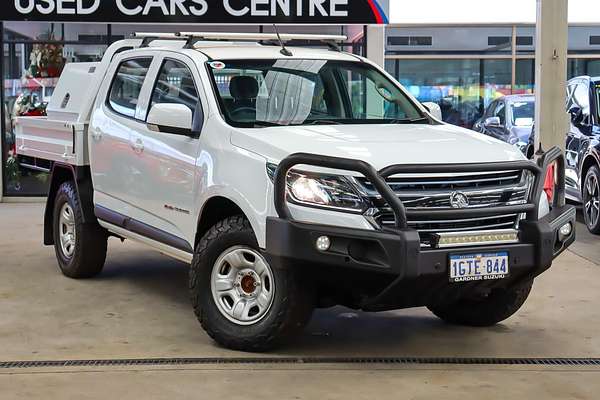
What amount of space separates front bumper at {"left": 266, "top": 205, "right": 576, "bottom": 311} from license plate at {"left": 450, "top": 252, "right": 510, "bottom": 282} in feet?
0.10

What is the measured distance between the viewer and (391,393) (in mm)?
5160

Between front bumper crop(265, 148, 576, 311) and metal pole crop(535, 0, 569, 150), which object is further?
metal pole crop(535, 0, 569, 150)

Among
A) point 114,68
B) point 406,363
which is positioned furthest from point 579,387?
point 114,68

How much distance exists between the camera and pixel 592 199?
11.0 m

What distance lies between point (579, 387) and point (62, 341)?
307 centimetres

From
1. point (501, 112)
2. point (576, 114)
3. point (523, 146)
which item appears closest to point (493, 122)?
point (523, 146)

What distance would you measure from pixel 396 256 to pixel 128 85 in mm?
3274

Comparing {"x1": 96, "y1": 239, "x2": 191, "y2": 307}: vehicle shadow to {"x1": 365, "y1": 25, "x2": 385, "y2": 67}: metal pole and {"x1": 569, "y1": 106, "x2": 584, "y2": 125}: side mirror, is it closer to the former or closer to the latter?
{"x1": 569, "y1": 106, "x2": 584, "y2": 125}: side mirror

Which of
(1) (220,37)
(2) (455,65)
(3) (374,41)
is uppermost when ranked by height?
(2) (455,65)

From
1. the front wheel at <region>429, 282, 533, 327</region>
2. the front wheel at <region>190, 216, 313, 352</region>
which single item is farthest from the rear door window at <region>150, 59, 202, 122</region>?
the front wheel at <region>429, 282, 533, 327</region>

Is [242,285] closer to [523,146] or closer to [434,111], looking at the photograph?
[434,111]

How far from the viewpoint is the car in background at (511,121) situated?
51.4 feet

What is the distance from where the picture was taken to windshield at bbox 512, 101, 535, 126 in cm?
1639

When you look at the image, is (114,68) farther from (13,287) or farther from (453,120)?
(453,120)
